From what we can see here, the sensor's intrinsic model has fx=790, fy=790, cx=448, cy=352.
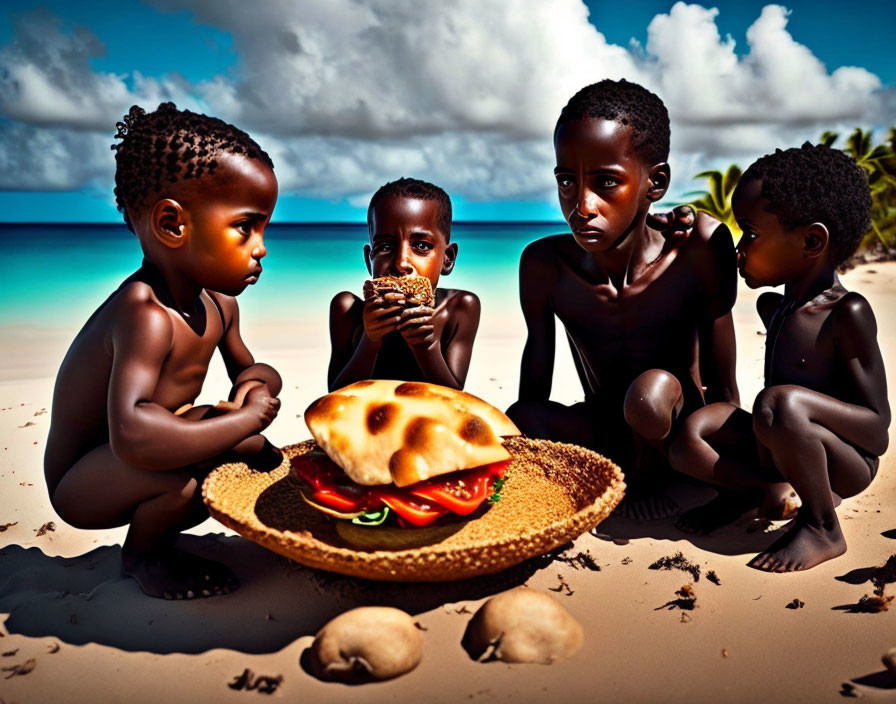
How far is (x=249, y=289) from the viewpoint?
20.2 m

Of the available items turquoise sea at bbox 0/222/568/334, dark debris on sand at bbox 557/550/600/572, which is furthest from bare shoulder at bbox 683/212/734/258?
turquoise sea at bbox 0/222/568/334

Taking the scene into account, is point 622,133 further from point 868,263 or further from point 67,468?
point 868,263

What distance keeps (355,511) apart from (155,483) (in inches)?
31.0

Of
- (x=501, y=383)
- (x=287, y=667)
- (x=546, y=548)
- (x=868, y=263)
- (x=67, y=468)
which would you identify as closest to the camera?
(x=287, y=667)

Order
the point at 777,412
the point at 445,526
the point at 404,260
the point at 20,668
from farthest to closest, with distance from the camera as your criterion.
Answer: the point at 404,260
the point at 777,412
the point at 445,526
the point at 20,668

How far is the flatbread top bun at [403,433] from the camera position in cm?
272

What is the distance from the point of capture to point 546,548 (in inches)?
106

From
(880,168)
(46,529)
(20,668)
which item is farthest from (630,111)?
(880,168)

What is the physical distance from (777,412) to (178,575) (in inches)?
95.0

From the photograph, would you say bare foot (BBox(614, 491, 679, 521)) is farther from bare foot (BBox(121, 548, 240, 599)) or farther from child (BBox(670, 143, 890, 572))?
bare foot (BBox(121, 548, 240, 599))

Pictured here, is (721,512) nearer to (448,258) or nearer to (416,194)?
(448,258)

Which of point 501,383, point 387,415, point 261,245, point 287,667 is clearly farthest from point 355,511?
point 501,383

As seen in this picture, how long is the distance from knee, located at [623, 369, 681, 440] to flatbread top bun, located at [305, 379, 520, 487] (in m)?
0.65

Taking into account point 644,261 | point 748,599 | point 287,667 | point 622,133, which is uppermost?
point 622,133
